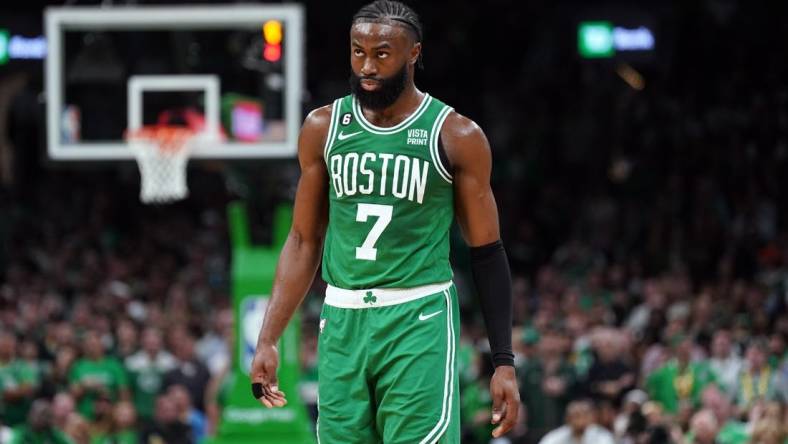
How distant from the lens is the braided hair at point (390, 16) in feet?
17.0

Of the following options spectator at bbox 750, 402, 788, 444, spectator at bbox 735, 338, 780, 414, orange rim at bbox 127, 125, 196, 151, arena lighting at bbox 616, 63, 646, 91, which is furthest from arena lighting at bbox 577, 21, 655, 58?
spectator at bbox 750, 402, 788, 444

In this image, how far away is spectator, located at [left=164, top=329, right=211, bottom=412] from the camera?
14.1 metres

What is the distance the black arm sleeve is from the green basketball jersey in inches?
6.0

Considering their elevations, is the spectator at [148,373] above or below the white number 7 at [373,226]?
below

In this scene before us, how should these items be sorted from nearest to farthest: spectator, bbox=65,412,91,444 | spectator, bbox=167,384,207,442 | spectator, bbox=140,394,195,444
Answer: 1. spectator, bbox=65,412,91,444
2. spectator, bbox=140,394,195,444
3. spectator, bbox=167,384,207,442

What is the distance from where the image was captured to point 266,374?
5363 millimetres

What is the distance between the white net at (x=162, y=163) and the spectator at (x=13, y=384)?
2905 mm

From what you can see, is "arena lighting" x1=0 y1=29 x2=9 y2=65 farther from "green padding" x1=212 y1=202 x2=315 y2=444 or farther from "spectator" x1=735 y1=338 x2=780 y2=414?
"spectator" x1=735 y1=338 x2=780 y2=414

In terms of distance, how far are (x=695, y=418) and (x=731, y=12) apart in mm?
10862

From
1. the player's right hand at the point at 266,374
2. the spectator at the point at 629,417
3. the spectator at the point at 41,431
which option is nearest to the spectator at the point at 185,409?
the spectator at the point at 41,431

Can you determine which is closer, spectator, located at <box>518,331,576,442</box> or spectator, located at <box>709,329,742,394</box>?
spectator, located at <box>518,331,576,442</box>

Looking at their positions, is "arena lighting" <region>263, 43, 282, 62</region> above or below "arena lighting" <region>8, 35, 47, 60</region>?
below

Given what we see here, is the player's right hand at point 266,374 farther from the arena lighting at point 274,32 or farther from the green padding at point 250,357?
the arena lighting at point 274,32

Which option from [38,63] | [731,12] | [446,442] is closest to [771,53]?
[731,12]
